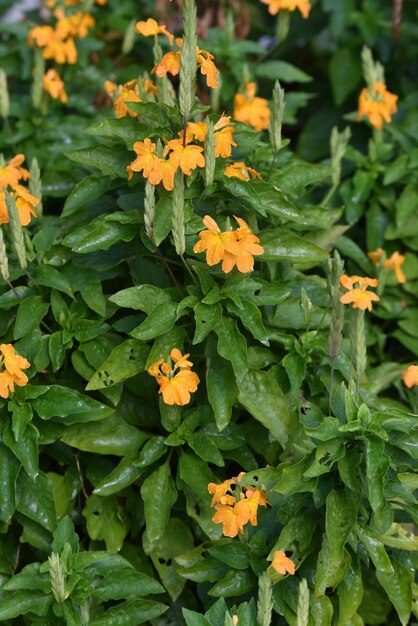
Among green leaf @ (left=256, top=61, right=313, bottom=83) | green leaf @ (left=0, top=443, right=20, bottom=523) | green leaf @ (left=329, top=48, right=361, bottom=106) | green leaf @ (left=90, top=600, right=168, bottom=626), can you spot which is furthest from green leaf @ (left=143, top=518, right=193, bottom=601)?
green leaf @ (left=329, top=48, right=361, bottom=106)

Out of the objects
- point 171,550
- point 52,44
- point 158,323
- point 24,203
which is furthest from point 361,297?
point 52,44

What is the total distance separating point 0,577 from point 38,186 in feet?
3.53

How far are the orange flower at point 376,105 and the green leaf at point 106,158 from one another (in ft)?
3.65

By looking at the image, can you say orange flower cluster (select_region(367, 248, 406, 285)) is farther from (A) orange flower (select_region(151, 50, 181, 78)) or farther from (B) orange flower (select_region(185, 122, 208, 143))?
(A) orange flower (select_region(151, 50, 181, 78))

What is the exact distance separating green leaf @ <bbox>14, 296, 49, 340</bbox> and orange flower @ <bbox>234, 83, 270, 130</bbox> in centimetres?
113

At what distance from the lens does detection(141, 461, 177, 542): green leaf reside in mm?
2545

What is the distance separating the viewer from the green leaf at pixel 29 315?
8.71 feet

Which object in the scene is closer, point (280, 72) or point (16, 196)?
point (16, 196)

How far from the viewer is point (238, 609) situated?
7.66 ft

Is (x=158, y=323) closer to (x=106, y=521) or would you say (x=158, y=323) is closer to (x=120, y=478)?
(x=120, y=478)

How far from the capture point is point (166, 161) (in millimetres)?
2457

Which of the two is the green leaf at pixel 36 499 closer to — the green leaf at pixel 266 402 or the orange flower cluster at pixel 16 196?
the green leaf at pixel 266 402

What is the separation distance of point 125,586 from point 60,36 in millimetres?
2304

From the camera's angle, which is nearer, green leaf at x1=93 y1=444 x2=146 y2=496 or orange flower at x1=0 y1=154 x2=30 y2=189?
green leaf at x1=93 y1=444 x2=146 y2=496
